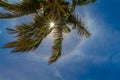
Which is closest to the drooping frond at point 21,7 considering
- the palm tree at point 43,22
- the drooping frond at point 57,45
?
the palm tree at point 43,22

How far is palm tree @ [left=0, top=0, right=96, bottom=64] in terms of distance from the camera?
18938 mm

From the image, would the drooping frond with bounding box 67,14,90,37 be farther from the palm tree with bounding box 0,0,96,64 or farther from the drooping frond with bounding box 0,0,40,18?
the drooping frond with bounding box 0,0,40,18

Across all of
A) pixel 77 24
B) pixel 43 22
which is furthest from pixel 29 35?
pixel 77 24

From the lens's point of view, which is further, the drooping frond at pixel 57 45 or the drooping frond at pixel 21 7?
the drooping frond at pixel 57 45

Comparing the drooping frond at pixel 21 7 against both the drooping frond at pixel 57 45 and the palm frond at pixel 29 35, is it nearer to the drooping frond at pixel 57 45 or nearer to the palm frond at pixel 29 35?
the palm frond at pixel 29 35

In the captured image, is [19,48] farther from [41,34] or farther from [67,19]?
[67,19]

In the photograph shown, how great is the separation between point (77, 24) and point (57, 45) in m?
1.78

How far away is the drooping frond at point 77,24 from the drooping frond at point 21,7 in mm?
2171

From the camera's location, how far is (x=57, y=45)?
20219mm

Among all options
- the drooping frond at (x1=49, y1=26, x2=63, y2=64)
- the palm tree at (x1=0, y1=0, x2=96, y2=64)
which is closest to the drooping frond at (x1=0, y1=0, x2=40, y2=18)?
the palm tree at (x1=0, y1=0, x2=96, y2=64)

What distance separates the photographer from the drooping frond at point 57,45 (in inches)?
786

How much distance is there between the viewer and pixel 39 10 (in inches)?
786

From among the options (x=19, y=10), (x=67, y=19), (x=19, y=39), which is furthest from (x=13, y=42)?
(x=67, y=19)

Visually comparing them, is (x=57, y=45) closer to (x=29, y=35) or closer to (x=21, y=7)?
(x=29, y=35)
